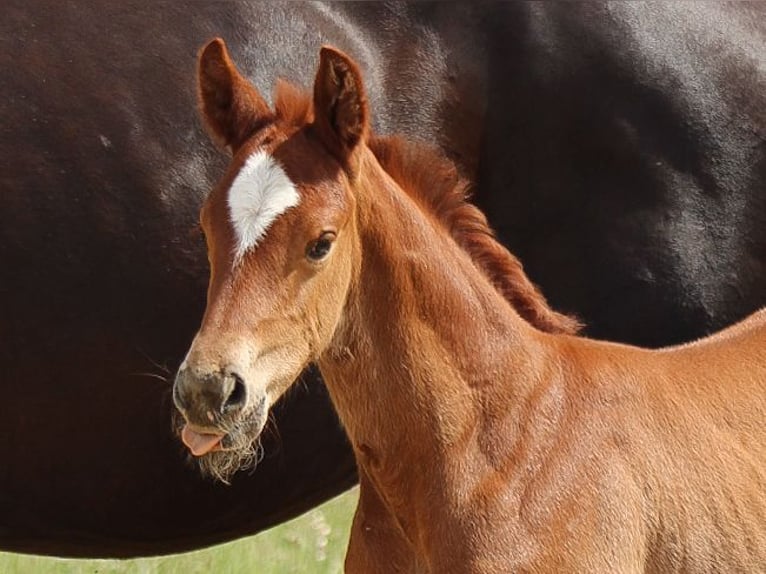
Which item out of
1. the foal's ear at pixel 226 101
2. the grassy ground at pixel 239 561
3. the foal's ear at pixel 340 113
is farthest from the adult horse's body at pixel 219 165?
the grassy ground at pixel 239 561

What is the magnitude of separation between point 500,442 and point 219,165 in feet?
4.38

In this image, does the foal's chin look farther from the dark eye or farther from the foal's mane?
the foal's mane

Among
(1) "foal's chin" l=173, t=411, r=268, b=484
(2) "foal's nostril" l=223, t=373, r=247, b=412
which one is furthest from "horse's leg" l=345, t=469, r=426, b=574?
(2) "foal's nostril" l=223, t=373, r=247, b=412

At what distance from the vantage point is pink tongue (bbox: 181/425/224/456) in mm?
4406

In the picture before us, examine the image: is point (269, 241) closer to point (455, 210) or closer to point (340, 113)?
point (340, 113)

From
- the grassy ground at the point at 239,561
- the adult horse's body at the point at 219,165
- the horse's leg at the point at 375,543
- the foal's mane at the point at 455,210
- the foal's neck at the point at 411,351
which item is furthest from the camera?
the grassy ground at the point at 239,561

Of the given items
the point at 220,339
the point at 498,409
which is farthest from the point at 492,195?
the point at 220,339

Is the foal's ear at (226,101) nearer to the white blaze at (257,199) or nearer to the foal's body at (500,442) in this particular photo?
the white blaze at (257,199)

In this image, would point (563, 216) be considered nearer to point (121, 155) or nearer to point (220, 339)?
point (121, 155)

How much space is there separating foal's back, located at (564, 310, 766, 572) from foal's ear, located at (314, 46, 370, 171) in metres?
0.86

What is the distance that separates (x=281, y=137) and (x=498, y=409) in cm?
90

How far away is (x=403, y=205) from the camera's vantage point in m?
4.79

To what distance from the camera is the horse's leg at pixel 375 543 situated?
190 inches

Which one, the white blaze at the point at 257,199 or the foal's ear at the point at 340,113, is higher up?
the foal's ear at the point at 340,113
